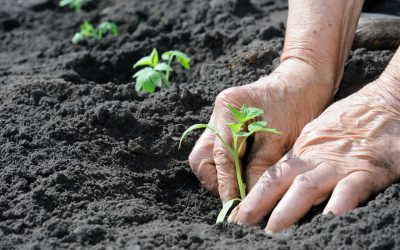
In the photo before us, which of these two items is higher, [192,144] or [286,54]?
[286,54]

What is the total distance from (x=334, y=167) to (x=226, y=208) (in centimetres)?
48

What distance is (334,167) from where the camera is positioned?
2.60 m

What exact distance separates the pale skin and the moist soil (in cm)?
11

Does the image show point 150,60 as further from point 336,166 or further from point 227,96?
point 336,166

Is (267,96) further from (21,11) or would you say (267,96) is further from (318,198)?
(21,11)

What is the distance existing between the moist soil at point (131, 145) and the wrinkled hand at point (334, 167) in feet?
0.29

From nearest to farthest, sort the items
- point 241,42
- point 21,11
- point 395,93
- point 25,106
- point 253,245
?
point 253,245, point 395,93, point 25,106, point 241,42, point 21,11

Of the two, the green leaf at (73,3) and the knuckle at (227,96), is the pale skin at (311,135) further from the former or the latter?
the green leaf at (73,3)

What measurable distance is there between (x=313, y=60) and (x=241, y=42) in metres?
1.34

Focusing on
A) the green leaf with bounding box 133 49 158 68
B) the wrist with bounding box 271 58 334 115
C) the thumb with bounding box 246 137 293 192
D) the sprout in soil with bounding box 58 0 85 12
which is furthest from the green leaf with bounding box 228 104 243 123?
the sprout in soil with bounding box 58 0 85 12

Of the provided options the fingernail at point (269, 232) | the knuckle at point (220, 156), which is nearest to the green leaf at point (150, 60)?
the knuckle at point (220, 156)

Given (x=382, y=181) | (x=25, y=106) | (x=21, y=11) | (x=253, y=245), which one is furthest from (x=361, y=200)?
(x=21, y=11)

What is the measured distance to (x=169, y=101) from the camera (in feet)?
11.9

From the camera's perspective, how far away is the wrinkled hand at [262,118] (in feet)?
9.45
